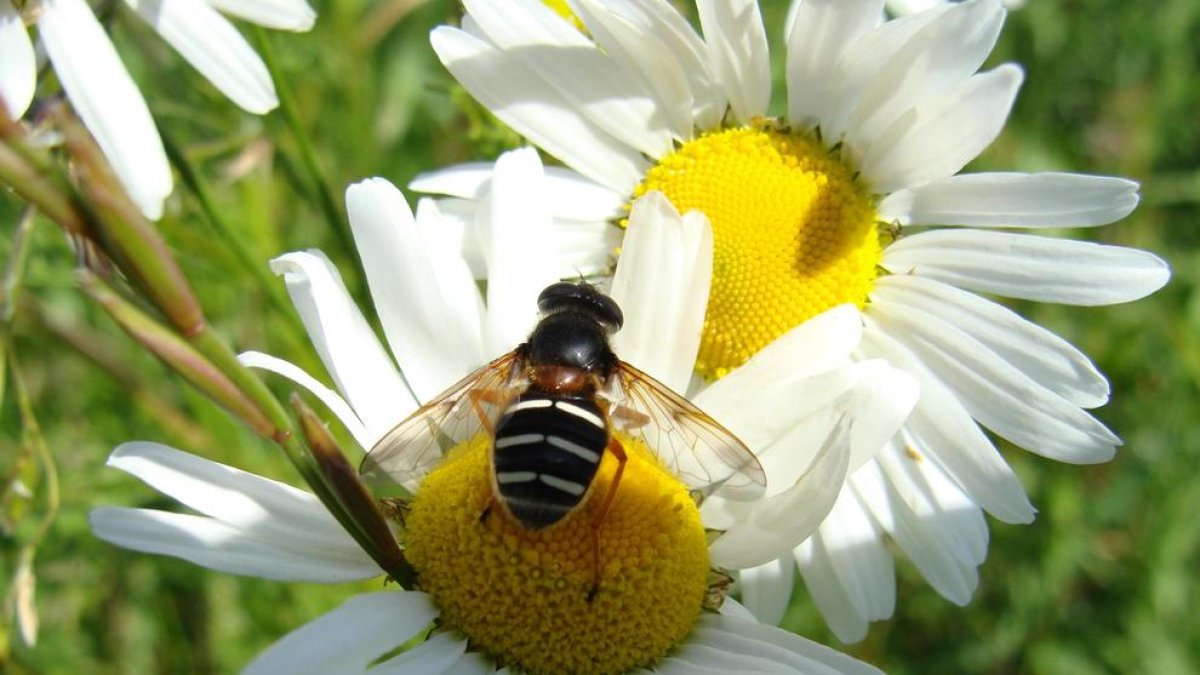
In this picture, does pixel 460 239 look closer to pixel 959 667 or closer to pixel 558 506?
pixel 558 506

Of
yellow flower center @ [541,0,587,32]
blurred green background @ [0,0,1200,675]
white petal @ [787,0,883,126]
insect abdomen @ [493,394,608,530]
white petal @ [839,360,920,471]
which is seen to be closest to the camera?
insect abdomen @ [493,394,608,530]

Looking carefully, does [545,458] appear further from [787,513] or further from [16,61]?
[16,61]

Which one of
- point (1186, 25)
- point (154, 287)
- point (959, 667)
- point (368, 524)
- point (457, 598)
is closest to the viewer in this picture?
point (154, 287)

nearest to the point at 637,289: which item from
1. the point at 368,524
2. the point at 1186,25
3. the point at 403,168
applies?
the point at 368,524

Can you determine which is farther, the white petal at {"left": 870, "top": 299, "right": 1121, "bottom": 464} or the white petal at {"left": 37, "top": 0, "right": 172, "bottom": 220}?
the white petal at {"left": 870, "top": 299, "right": 1121, "bottom": 464}

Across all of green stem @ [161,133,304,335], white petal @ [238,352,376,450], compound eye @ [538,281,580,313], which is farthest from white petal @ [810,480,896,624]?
green stem @ [161,133,304,335]

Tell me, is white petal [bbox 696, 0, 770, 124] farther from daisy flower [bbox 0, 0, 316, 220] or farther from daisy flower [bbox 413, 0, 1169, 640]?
daisy flower [bbox 0, 0, 316, 220]

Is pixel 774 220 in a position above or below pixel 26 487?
above
